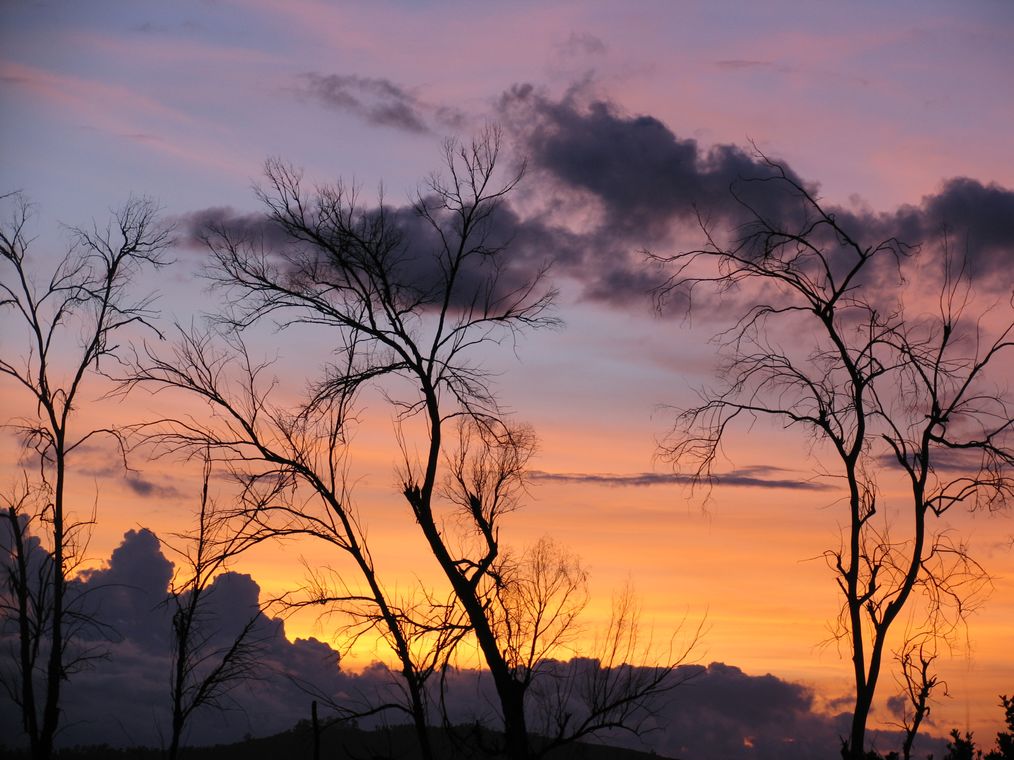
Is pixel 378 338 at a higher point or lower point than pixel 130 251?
lower

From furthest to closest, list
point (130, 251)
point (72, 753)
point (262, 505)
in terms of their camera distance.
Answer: point (72, 753) → point (130, 251) → point (262, 505)

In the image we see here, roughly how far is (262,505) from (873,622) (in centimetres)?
1030

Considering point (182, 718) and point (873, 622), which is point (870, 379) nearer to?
point (873, 622)

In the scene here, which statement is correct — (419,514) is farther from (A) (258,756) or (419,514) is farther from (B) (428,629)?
(A) (258,756)

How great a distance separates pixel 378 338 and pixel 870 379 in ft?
27.3

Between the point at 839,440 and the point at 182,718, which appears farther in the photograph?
the point at 182,718

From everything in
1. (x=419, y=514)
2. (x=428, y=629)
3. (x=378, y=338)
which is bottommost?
(x=428, y=629)

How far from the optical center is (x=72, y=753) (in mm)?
60438

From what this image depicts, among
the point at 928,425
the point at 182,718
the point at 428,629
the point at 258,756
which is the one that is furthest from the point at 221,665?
the point at 258,756

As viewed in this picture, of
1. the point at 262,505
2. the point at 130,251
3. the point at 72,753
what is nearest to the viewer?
the point at 262,505

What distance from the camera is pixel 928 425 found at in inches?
697

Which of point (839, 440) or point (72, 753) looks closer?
point (839, 440)

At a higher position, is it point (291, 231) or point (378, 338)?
point (291, 231)

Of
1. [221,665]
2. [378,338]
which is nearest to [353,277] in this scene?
[378,338]
